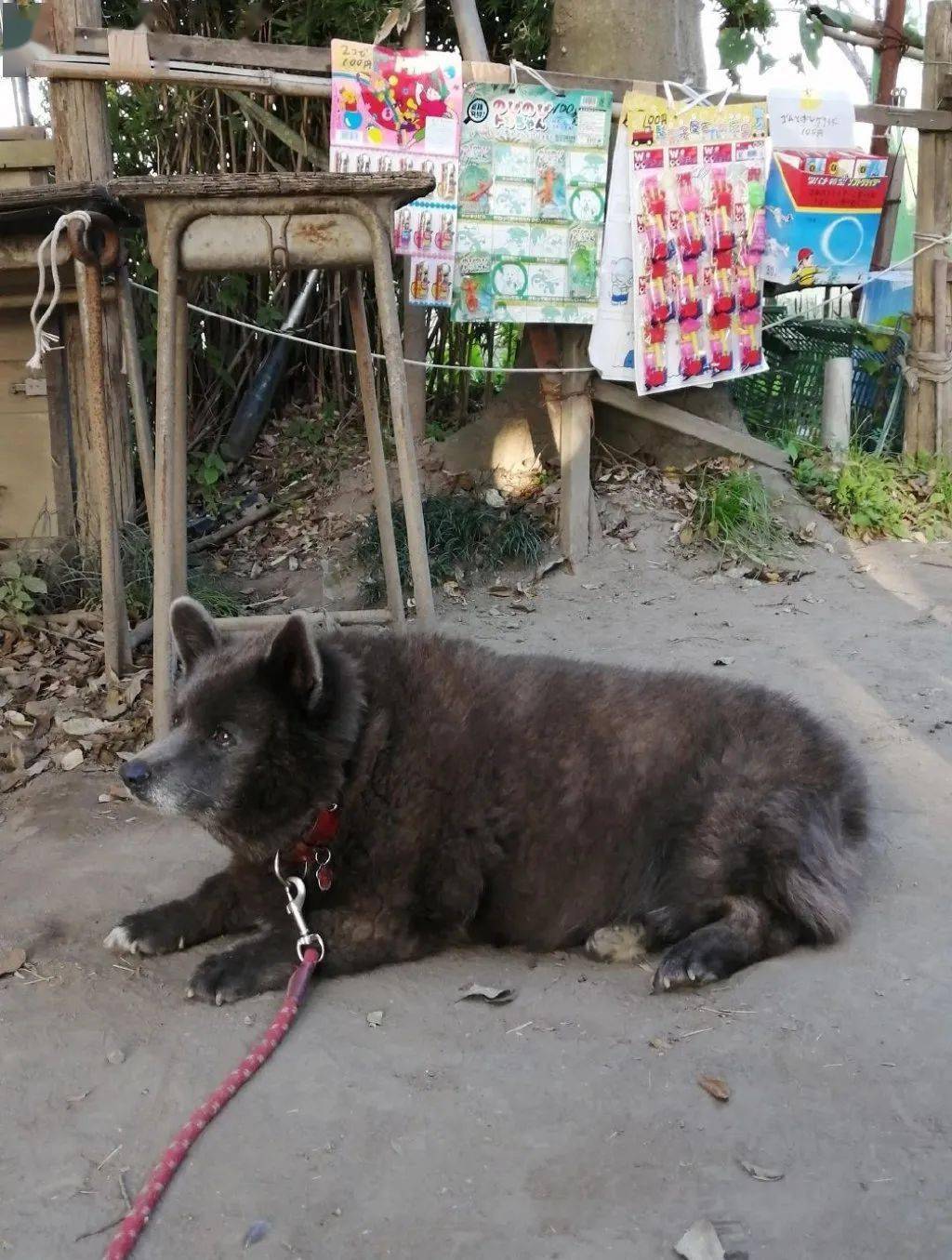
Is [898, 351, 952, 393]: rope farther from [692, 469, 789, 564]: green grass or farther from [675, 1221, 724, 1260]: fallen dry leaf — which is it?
[675, 1221, 724, 1260]: fallen dry leaf

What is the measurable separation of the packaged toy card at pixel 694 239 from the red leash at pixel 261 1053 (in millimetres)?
4094

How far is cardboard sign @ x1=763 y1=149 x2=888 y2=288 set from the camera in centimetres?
672

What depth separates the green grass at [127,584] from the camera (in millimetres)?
6066

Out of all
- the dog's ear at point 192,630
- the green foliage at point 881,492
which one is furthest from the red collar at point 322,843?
the green foliage at point 881,492

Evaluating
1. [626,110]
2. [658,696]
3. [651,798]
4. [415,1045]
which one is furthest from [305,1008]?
[626,110]

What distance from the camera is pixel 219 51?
536 cm

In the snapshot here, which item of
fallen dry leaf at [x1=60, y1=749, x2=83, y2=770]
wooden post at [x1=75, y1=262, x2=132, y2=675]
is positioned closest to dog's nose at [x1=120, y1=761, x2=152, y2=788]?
fallen dry leaf at [x1=60, y1=749, x2=83, y2=770]

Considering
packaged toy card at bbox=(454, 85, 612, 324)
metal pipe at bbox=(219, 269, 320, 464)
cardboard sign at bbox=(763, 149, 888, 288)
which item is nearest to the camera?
packaged toy card at bbox=(454, 85, 612, 324)

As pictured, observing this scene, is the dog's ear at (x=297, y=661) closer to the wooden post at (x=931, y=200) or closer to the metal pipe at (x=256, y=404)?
the metal pipe at (x=256, y=404)

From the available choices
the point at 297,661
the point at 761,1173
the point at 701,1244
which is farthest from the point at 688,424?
the point at 701,1244

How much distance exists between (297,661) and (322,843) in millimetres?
547

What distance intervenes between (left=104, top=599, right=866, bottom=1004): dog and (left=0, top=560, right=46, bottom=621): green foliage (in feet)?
8.72

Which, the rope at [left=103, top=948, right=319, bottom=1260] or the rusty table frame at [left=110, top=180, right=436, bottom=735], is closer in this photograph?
the rope at [left=103, top=948, right=319, bottom=1260]

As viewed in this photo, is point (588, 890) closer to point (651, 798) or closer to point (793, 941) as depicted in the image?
point (651, 798)
